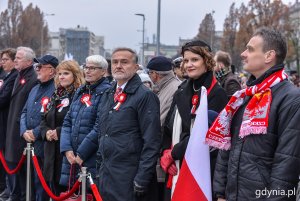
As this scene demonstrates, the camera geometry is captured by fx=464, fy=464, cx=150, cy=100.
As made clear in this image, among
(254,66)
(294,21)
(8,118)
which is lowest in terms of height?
(8,118)

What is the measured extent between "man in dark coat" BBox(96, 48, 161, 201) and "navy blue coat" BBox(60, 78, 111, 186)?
1.97 feet

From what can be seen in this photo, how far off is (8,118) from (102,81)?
2477mm

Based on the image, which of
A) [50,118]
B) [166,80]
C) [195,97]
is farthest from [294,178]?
[50,118]

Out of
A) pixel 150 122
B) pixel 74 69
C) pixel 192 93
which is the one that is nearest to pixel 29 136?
pixel 74 69

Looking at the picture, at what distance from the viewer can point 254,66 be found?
374 cm

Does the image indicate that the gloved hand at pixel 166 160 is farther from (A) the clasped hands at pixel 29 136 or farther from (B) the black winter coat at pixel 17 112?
(B) the black winter coat at pixel 17 112

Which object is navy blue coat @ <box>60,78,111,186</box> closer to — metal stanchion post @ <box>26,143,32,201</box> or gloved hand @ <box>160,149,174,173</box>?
metal stanchion post @ <box>26,143,32,201</box>

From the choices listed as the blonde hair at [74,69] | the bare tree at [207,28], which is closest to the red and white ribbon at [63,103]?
the blonde hair at [74,69]

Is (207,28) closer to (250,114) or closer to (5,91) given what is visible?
(5,91)

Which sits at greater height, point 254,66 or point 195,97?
point 254,66

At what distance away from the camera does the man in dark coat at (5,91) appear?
25.9ft

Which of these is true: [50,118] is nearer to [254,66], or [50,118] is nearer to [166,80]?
[166,80]

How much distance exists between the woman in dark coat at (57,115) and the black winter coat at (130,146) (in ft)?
5.19

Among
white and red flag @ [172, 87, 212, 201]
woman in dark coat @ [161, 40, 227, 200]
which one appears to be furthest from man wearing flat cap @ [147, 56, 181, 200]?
white and red flag @ [172, 87, 212, 201]
